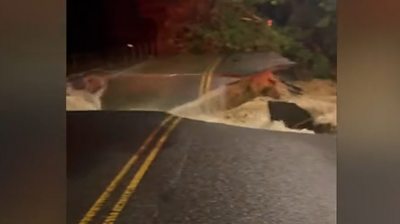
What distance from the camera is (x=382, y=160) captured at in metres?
0.98

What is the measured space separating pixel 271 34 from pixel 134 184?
0.33m

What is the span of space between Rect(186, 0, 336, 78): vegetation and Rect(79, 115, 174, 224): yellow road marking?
0.50 ft

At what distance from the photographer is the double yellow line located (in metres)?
1.00

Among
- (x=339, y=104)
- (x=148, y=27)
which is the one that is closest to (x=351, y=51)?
(x=339, y=104)

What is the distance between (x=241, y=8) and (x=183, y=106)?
7.2 inches

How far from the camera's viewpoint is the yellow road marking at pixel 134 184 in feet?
3.28

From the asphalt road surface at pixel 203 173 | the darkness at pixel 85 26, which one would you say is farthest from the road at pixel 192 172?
the darkness at pixel 85 26

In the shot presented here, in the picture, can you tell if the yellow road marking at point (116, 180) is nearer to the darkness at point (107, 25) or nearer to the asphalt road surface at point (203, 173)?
the asphalt road surface at point (203, 173)

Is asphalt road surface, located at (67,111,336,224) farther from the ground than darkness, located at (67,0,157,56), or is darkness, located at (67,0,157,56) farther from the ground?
darkness, located at (67,0,157,56)

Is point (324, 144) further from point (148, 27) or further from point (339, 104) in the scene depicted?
point (148, 27)

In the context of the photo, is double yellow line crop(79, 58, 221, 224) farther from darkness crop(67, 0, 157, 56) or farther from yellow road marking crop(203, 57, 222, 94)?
darkness crop(67, 0, 157, 56)

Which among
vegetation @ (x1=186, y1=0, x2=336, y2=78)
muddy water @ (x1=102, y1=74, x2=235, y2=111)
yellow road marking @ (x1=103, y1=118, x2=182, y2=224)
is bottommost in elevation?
yellow road marking @ (x1=103, y1=118, x2=182, y2=224)

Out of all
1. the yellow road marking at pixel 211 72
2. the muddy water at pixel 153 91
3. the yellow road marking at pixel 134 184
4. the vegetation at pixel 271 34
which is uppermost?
the vegetation at pixel 271 34

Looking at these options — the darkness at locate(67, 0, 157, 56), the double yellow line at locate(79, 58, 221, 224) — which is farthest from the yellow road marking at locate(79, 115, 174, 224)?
the darkness at locate(67, 0, 157, 56)
